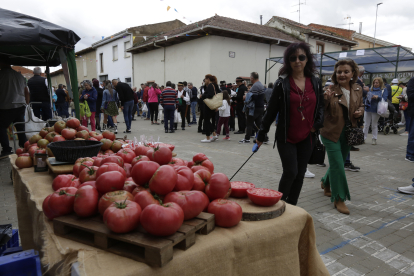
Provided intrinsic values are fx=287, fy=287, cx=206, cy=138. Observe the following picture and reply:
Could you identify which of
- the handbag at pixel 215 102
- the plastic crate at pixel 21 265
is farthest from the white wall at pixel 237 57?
the plastic crate at pixel 21 265

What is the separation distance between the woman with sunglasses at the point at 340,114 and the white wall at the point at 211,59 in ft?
49.3

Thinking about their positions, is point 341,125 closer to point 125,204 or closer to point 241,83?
point 125,204

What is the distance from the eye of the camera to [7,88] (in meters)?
6.09

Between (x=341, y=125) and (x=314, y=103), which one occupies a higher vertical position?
(x=314, y=103)

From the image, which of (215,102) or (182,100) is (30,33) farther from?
(182,100)

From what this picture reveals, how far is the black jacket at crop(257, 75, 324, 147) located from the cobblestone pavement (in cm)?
123

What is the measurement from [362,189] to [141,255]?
459 cm

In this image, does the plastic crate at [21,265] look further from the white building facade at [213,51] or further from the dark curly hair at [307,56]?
the white building facade at [213,51]

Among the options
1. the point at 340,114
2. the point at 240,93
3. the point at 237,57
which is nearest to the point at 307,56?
the point at 340,114

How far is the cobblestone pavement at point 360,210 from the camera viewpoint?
271 centimetres

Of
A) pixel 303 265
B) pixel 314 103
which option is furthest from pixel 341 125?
pixel 303 265

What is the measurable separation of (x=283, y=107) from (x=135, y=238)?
2.16 m

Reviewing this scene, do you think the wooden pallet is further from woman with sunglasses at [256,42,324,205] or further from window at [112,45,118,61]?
window at [112,45,118,61]

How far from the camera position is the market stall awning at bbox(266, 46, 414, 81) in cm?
1423
